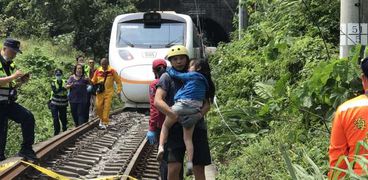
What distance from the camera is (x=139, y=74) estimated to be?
15.4 metres

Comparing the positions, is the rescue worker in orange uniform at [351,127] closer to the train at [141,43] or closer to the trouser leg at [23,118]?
the trouser leg at [23,118]

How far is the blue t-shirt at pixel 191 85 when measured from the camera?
592 cm

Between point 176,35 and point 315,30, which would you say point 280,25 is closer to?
point 315,30

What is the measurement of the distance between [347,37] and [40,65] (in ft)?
57.5

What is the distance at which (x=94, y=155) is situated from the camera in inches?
396

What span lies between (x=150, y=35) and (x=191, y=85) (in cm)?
1076

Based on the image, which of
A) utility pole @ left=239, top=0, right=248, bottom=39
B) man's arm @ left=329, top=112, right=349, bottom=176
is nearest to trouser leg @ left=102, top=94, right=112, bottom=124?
utility pole @ left=239, top=0, right=248, bottom=39

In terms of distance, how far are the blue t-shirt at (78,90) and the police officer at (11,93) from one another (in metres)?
4.82

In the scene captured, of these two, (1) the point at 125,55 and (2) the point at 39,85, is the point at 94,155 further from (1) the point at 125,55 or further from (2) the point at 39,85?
(2) the point at 39,85

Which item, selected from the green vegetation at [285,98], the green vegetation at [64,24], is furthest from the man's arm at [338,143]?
the green vegetation at [64,24]

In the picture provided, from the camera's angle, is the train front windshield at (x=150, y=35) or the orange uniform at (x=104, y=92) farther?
the train front windshield at (x=150, y=35)

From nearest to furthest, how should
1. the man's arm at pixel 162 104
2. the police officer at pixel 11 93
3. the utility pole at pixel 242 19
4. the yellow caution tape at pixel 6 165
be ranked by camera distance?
the man's arm at pixel 162 104, the police officer at pixel 11 93, the yellow caution tape at pixel 6 165, the utility pole at pixel 242 19

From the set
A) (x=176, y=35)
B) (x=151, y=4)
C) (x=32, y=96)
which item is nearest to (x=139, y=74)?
(x=176, y=35)

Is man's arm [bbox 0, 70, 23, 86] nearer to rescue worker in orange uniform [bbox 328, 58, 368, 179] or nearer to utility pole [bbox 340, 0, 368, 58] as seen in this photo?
utility pole [bbox 340, 0, 368, 58]
